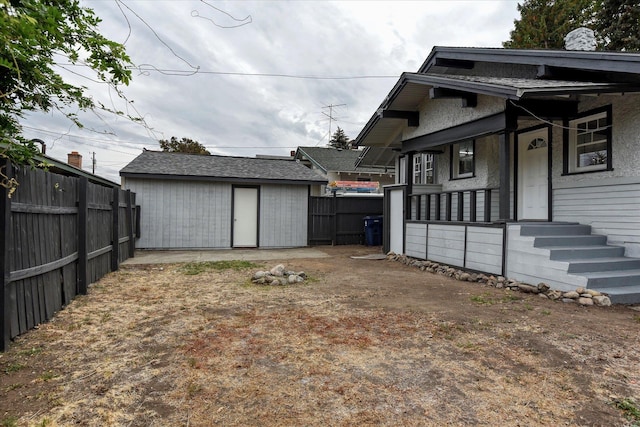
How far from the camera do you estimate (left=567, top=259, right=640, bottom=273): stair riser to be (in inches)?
215

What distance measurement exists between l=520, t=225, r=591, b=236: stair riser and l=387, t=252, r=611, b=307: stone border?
3.03 ft

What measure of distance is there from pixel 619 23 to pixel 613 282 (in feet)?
57.5

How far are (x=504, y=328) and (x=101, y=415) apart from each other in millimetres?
Result: 3881

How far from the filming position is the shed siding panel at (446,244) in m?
7.69

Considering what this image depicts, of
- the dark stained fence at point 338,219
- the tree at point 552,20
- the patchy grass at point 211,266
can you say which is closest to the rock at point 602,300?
the patchy grass at point 211,266

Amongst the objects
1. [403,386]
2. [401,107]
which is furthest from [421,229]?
[403,386]

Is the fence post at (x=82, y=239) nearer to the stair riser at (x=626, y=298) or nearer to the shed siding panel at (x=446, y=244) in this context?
the shed siding panel at (x=446, y=244)

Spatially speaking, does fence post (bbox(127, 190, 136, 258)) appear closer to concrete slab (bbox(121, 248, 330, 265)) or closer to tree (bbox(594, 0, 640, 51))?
concrete slab (bbox(121, 248, 330, 265))

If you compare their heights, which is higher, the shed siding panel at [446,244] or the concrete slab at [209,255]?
the shed siding panel at [446,244]

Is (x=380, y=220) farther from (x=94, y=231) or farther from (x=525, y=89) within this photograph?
(x=94, y=231)

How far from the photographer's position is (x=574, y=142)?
693 centimetres

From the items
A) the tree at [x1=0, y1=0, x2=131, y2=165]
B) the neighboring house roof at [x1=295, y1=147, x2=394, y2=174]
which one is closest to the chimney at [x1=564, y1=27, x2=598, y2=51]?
the tree at [x1=0, y1=0, x2=131, y2=165]

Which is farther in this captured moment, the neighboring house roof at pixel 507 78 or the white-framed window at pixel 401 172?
the white-framed window at pixel 401 172

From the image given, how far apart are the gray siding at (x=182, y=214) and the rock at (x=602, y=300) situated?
33.1ft
